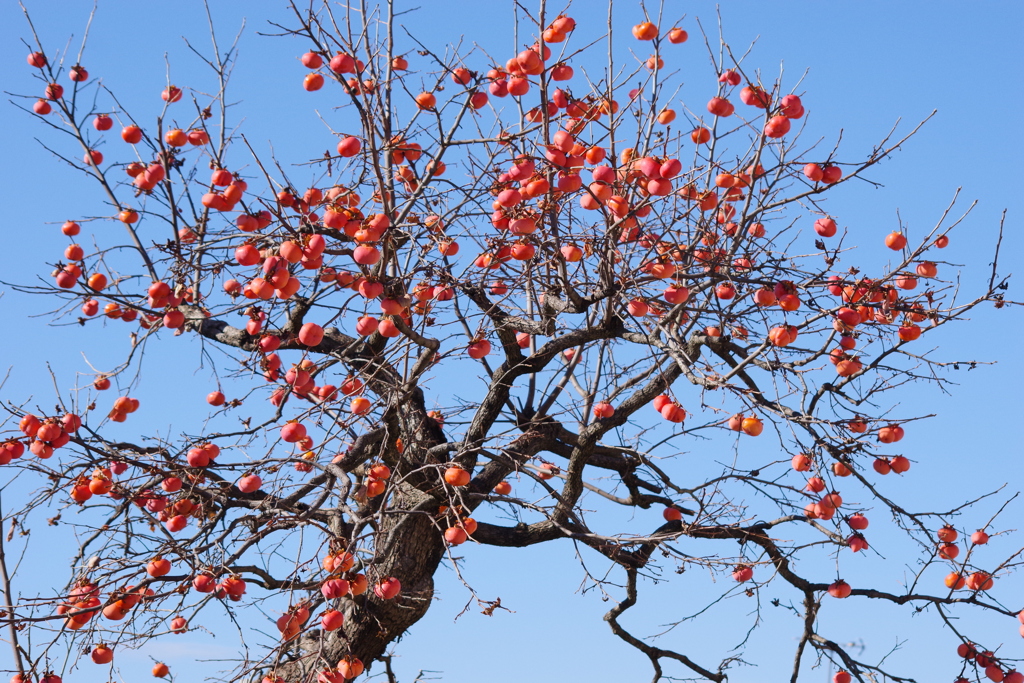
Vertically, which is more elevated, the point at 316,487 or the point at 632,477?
the point at 632,477

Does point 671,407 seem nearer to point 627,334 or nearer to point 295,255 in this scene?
point 627,334

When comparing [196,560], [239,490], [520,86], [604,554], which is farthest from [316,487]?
[520,86]

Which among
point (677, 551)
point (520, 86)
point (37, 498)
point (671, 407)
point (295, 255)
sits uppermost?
point (520, 86)

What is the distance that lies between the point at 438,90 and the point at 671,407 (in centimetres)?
198

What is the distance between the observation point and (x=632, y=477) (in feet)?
18.7

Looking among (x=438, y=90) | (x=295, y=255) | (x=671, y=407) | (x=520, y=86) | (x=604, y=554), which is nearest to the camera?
(x=295, y=255)

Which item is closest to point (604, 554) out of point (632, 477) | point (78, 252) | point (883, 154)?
point (632, 477)

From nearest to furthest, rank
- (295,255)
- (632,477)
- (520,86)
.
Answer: (295,255)
(520,86)
(632,477)

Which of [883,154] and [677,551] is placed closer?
A: [883,154]

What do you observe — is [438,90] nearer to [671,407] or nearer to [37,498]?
[671,407]

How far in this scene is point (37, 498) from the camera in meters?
4.42

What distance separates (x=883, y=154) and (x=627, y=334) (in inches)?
62.6

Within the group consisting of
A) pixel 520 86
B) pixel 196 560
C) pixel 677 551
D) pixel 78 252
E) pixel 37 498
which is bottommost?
pixel 196 560

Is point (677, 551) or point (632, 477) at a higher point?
point (632, 477)
